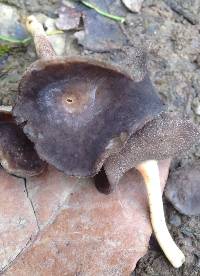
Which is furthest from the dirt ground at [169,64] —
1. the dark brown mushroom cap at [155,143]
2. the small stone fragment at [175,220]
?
the dark brown mushroom cap at [155,143]

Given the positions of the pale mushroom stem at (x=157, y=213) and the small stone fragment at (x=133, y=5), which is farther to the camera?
the small stone fragment at (x=133, y=5)

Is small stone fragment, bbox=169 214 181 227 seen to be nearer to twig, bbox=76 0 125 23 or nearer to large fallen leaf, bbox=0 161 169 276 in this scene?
large fallen leaf, bbox=0 161 169 276

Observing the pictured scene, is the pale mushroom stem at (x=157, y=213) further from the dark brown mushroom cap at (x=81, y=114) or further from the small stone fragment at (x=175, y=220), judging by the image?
the dark brown mushroom cap at (x=81, y=114)

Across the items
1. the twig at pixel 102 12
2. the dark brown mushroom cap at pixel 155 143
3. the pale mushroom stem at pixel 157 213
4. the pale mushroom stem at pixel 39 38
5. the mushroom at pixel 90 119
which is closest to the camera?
the mushroom at pixel 90 119

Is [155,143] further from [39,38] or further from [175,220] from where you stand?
[39,38]

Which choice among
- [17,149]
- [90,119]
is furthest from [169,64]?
[17,149]

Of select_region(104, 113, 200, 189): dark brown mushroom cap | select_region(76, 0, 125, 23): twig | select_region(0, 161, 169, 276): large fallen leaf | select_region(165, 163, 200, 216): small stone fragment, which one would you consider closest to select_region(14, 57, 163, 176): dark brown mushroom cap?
select_region(104, 113, 200, 189): dark brown mushroom cap
